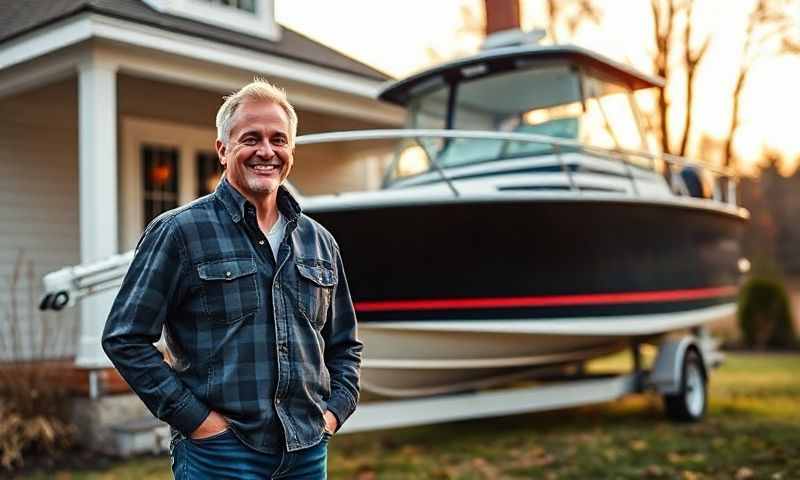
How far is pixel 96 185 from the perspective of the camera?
23.3 ft

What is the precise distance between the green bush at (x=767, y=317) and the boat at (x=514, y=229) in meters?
10.7

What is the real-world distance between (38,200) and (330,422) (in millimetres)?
7420

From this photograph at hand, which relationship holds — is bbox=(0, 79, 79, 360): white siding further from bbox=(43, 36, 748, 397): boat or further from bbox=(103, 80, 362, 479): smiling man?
bbox=(103, 80, 362, 479): smiling man

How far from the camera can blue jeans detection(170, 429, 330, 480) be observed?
2.23 m

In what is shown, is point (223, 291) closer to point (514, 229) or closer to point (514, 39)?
point (514, 229)

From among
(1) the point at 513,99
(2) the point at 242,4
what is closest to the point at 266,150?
(1) the point at 513,99

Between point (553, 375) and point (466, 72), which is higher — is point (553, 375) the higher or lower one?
the lower one

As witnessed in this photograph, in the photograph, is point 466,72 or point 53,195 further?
point 53,195

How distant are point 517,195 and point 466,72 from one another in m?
1.57

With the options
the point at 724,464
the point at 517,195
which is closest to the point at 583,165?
the point at 517,195

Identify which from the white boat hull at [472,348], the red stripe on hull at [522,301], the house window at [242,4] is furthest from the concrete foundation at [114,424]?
the house window at [242,4]

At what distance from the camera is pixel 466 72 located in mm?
7488

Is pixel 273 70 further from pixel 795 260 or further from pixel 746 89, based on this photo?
pixel 795 260

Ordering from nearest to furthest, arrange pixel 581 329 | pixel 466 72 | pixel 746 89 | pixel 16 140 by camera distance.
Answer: pixel 581 329
pixel 466 72
pixel 16 140
pixel 746 89
